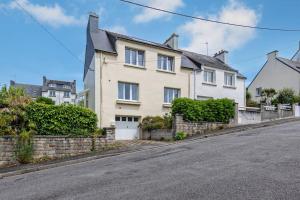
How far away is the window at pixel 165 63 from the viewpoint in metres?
25.1

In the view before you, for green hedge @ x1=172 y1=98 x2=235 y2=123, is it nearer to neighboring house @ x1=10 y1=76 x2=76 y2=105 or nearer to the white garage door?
the white garage door

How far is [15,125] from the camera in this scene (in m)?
13.8

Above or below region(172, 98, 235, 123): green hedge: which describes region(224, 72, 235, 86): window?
above

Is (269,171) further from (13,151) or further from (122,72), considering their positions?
(122,72)

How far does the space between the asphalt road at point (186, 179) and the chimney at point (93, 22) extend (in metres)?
15.8

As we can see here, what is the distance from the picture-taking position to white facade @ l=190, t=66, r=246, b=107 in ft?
87.4

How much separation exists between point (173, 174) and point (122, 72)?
1555 centimetres

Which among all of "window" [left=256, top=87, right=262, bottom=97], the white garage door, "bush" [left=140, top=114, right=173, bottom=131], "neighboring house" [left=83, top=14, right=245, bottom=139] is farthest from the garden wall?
"window" [left=256, top=87, right=262, bottom=97]

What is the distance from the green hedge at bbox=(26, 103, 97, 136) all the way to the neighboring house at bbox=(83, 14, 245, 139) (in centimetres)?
613

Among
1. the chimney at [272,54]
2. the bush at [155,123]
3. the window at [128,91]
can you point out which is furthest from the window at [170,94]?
the chimney at [272,54]

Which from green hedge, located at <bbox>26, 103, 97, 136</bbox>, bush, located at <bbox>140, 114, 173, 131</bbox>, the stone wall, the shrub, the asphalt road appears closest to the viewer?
the asphalt road

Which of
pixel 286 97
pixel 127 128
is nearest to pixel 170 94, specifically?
pixel 127 128

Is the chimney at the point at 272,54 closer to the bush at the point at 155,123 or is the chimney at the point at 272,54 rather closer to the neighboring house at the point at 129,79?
the neighboring house at the point at 129,79

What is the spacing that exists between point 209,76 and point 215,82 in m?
0.77
